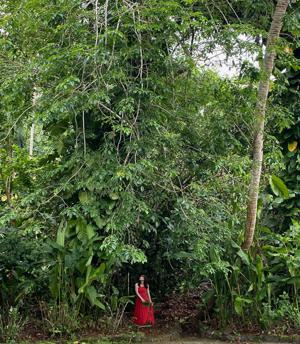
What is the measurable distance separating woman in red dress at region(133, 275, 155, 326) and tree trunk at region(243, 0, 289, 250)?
147 centimetres

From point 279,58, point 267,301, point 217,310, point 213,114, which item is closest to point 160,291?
point 217,310

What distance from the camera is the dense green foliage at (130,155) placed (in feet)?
14.4

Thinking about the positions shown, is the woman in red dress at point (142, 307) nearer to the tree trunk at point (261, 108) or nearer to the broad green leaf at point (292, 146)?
the tree trunk at point (261, 108)

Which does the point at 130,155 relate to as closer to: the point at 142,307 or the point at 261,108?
the point at 261,108

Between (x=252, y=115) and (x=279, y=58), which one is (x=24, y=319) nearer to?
(x=252, y=115)

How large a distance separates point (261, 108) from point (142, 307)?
106 inches

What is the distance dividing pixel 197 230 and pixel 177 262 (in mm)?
1789

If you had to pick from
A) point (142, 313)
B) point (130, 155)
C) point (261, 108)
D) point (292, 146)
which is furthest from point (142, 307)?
point (292, 146)

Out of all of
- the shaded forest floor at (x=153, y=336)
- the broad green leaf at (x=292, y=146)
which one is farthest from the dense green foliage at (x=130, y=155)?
the broad green leaf at (x=292, y=146)

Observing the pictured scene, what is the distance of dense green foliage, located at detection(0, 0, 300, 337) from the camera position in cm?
438

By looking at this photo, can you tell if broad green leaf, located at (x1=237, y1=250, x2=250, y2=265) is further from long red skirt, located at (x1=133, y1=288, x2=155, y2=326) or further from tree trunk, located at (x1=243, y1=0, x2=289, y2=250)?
long red skirt, located at (x1=133, y1=288, x2=155, y2=326)

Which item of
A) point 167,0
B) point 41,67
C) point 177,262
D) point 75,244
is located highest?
point 167,0

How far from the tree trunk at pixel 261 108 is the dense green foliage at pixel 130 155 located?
0.11 metres

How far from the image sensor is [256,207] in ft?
17.1
